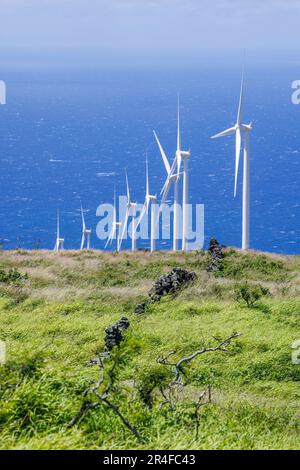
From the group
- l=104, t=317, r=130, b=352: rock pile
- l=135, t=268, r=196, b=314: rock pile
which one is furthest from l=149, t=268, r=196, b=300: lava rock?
l=104, t=317, r=130, b=352: rock pile

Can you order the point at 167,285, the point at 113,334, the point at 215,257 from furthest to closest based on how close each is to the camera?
the point at 215,257
the point at 167,285
the point at 113,334

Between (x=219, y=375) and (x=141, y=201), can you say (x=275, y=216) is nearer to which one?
(x=141, y=201)

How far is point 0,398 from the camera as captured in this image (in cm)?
1384

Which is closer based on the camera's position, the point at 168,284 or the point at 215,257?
the point at 168,284

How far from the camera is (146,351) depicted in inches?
981

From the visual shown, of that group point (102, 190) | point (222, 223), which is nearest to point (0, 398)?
point (222, 223)

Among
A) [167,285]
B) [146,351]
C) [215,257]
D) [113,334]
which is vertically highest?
Result: [215,257]

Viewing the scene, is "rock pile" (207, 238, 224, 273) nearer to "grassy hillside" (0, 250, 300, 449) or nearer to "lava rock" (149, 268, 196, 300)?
"grassy hillside" (0, 250, 300, 449)

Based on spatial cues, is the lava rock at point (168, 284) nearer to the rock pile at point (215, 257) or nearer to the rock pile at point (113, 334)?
the rock pile at point (215, 257)

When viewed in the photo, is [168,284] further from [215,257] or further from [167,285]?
[215,257]

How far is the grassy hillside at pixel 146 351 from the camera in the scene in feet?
45.6

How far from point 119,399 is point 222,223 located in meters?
138

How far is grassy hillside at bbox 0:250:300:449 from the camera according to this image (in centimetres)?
1390

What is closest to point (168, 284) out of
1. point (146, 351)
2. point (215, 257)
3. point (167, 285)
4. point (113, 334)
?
point (167, 285)
